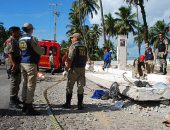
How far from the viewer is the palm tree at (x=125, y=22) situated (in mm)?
93562

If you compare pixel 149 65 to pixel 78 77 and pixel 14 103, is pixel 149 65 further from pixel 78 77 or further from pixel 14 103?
pixel 14 103

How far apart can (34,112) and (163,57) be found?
1152 cm

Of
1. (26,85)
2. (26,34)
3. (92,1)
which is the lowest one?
(26,85)

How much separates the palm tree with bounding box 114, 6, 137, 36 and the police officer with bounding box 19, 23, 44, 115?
83664mm

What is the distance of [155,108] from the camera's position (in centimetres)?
1133

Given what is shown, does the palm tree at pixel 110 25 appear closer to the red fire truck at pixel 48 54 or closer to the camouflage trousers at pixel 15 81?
the red fire truck at pixel 48 54

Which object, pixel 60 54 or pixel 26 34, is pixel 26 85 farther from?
pixel 60 54

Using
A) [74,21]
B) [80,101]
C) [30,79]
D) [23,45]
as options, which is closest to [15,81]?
[30,79]

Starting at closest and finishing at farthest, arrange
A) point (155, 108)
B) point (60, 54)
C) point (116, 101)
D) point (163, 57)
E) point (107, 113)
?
point (107, 113) < point (155, 108) < point (116, 101) < point (163, 57) < point (60, 54)

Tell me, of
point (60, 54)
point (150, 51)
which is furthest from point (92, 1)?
point (150, 51)

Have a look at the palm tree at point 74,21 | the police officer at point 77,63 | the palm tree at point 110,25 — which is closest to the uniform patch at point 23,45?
the police officer at point 77,63

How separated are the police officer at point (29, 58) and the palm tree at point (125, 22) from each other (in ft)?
274

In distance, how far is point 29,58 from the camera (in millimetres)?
9867

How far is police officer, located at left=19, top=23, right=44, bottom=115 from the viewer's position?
982 centimetres
